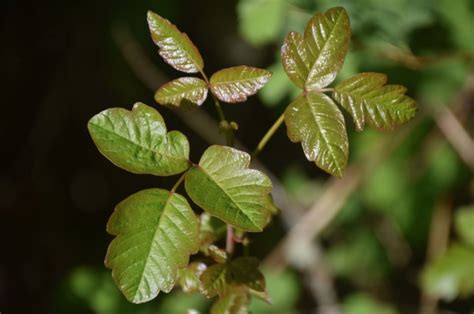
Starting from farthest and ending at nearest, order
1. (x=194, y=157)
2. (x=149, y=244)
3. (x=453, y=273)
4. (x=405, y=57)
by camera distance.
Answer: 1. (x=194, y=157)
2. (x=453, y=273)
3. (x=405, y=57)
4. (x=149, y=244)

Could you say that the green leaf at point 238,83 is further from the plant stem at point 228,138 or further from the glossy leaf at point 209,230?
the glossy leaf at point 209,230

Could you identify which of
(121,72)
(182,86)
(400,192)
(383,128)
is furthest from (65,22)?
(383,128)

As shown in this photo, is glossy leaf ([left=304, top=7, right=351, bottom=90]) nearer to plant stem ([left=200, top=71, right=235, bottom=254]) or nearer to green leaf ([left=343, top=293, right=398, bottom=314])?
plant stem ([left=200, top=71, right=235, bottom=254])

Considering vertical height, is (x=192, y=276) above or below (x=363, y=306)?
above

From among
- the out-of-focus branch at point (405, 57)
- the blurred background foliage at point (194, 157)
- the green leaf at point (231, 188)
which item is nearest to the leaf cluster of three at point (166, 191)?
the green leaf at point (231, 188)

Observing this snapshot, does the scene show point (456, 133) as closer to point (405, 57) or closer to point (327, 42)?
point (405, 57)

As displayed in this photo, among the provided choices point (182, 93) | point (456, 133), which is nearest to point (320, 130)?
point (182, 93)
